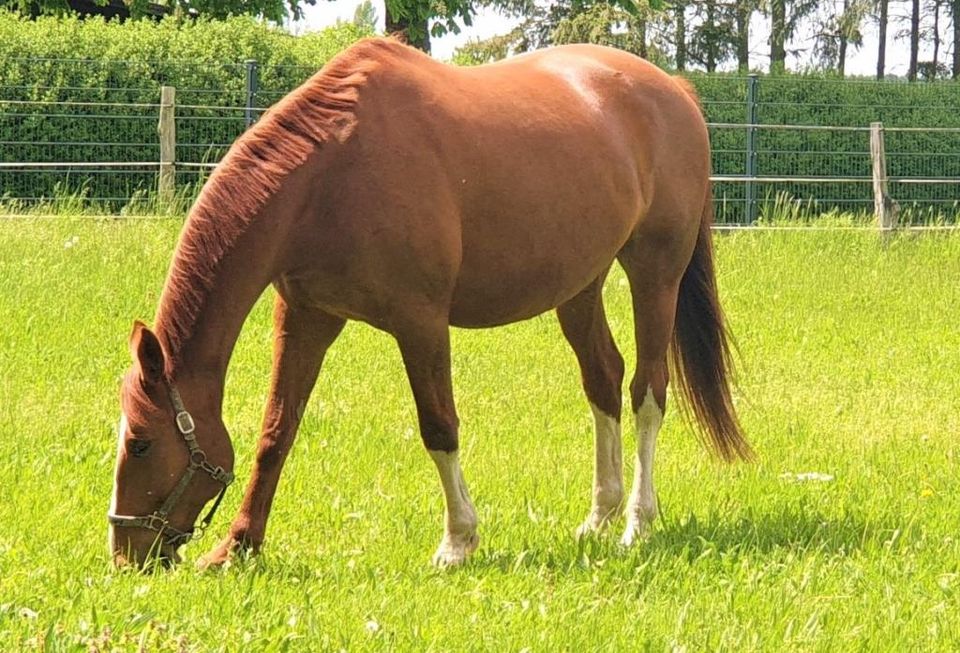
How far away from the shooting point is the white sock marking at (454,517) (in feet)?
16.5

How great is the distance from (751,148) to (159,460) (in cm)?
1468

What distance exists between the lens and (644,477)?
5.80m

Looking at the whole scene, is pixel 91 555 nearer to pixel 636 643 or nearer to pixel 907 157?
pixel 636 643

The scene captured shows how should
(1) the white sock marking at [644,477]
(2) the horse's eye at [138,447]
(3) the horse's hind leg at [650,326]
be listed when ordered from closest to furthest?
1. (2) the horse's eye at [138,447]
2. (1) the white sock marking at [644,477]
3. (3) the horse's hind leg at [650,326]

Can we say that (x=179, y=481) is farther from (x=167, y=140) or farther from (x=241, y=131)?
(x=241, y=131)

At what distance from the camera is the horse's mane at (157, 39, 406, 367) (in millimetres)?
4559

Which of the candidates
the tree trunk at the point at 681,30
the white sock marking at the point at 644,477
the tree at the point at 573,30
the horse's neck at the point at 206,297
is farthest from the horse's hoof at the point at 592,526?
the tree trunk at the point at 681,30

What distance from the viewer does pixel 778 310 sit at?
11.5 m

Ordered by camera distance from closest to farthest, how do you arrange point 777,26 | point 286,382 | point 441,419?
point 441,419, point 286,382, point 777,26

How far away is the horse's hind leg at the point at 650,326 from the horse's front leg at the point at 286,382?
56.9 inches

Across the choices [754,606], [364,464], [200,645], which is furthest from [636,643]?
[364,464]

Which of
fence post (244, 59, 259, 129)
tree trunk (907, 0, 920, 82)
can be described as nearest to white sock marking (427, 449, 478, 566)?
fence post (244, 59, 259, 129)

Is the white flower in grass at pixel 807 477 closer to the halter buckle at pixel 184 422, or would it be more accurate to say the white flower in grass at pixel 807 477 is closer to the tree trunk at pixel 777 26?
the halter buckle at pixel 184 422

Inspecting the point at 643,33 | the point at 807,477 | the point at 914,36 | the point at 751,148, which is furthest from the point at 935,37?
the point at 807,477
